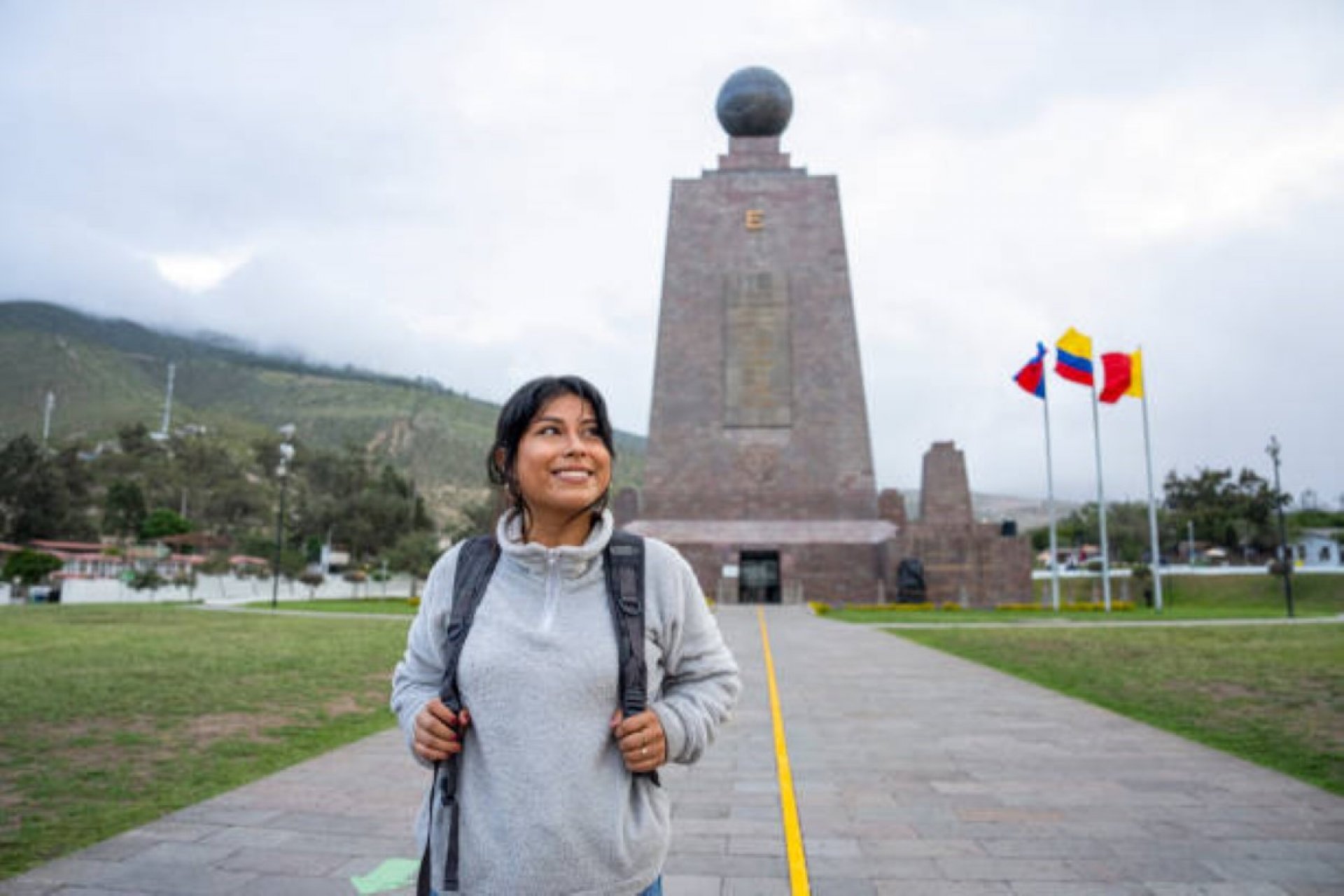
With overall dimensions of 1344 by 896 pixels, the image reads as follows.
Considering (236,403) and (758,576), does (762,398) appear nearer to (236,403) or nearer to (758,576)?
(758,576)

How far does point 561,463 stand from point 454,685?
552 mm

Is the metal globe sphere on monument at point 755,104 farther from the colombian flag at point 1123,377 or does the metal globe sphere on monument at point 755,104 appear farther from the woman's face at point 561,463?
the woman's face at point 561,463

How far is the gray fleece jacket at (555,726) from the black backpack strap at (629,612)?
0.02m

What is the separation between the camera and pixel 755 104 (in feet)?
106

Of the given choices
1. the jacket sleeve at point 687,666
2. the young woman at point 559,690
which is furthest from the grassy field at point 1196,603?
the young woman at point 559,690

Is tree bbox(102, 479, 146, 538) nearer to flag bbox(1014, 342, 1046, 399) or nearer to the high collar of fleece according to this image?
flag bbox(1014, 342, 1046, 399)

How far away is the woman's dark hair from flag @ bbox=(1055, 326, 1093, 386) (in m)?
25.4

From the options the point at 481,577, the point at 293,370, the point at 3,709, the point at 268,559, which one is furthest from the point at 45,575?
the point at 293,370

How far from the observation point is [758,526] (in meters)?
29.1

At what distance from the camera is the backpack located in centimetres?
187

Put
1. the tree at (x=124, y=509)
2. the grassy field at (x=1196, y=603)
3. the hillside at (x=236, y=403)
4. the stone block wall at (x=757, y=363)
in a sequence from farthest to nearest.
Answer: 1. the hillside at (x=236, y=403)
2. the tree at (x=124, y=509)
3. the stone block wall at (x=757, y=363)
4. the grassy field at (x=1196, y=603)

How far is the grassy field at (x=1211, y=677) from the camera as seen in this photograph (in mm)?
6742

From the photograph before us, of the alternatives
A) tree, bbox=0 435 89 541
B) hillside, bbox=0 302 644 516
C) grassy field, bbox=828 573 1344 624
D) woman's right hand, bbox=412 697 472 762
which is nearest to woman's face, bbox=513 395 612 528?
woman's right hand, bbox=412 697 472 762

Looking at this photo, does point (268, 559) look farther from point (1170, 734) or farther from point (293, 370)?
point (293, 370)
